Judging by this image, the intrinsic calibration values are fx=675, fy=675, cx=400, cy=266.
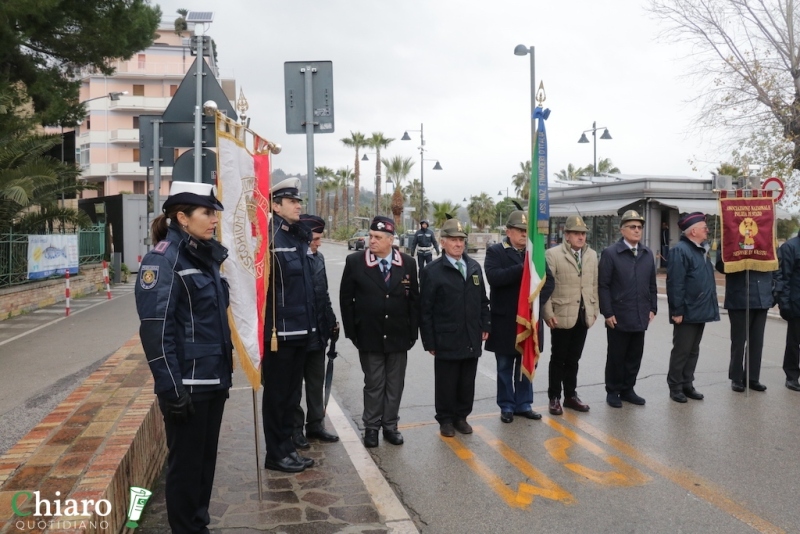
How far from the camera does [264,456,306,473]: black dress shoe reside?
16.1ft

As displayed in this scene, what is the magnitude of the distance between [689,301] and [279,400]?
4578 millimetres

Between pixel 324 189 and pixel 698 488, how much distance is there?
101735 millimetres

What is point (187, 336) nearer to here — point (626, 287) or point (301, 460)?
point (301, 460)

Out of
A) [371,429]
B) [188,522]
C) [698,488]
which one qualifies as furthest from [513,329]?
[188,522]

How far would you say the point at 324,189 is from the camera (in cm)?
10450

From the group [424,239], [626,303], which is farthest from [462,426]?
[424,239]

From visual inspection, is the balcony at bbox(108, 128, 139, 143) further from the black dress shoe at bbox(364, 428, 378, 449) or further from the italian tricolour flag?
the black dress shoe at bbox(364, 428, 378, 449)

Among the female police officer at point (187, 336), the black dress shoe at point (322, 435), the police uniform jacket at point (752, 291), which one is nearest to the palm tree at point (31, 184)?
the black dress shoe at point (322, 435)

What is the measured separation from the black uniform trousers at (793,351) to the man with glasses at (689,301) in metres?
1.17

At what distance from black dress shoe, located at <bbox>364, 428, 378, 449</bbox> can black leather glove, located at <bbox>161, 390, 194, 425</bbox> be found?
7.87 ft

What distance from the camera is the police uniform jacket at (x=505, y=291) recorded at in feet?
20.7

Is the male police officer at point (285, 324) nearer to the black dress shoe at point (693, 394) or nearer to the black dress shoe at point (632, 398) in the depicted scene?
the black dress shoe at point (632, 398)

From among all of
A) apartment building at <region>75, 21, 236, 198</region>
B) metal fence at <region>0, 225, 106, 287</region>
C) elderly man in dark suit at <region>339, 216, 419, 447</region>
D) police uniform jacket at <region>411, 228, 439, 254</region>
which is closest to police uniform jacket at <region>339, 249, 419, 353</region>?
elderly man in dark suit at <region>339, 216, 419, 447</region>

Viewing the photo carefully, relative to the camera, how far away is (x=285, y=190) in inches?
204
